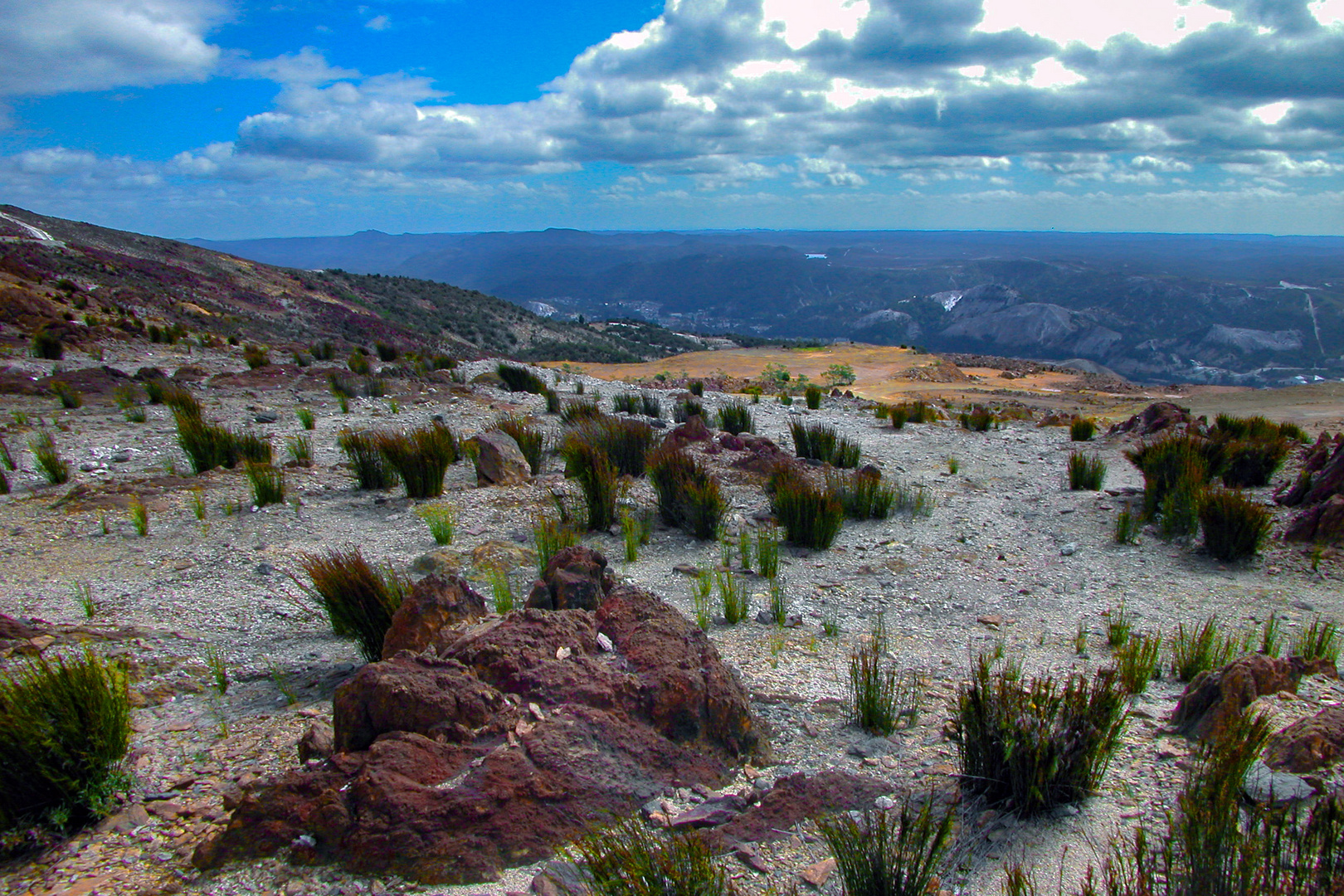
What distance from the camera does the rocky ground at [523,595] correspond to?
7.89 ft

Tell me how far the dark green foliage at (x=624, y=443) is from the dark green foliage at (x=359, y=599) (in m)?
4.01

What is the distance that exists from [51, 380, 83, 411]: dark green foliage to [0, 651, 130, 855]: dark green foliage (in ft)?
30.6

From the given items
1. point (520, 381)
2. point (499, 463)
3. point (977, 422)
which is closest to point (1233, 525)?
point (499, 463)

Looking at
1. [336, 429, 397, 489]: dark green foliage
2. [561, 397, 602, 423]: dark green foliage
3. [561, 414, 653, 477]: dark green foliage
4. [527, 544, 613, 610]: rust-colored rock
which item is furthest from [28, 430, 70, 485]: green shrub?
[527, 544, 613, 610]: rust-colored rock

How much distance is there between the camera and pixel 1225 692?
292 centimetres

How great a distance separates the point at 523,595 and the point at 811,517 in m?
2.59

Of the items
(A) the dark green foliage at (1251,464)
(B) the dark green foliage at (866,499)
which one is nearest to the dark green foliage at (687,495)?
(B) the dark green foliage at (866,499)

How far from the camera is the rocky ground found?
2404 millimetres

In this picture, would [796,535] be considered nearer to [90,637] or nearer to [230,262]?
[90,637]

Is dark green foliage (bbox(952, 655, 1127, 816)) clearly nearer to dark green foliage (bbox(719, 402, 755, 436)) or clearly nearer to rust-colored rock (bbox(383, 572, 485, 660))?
rust-colored rock (bbox(383, 572, 485, 660))

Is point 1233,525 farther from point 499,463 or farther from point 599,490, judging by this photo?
point 499,463

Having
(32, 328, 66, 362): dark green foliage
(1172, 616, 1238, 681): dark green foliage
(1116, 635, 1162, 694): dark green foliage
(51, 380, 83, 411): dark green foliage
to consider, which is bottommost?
(1172, 616, 1238, 681): dark green foliage

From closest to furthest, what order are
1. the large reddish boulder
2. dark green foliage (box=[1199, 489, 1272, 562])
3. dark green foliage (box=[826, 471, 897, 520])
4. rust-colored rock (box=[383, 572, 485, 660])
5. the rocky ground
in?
the large reddish boulder, the rocky ground, rust-colored rock (box=[383, 572, 485, 660]), dark green foliage (box=[1199, 489, 1272, 562]), dark green foliage (box=[826, 471, 897, 520])

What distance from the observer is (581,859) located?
2.25 m
